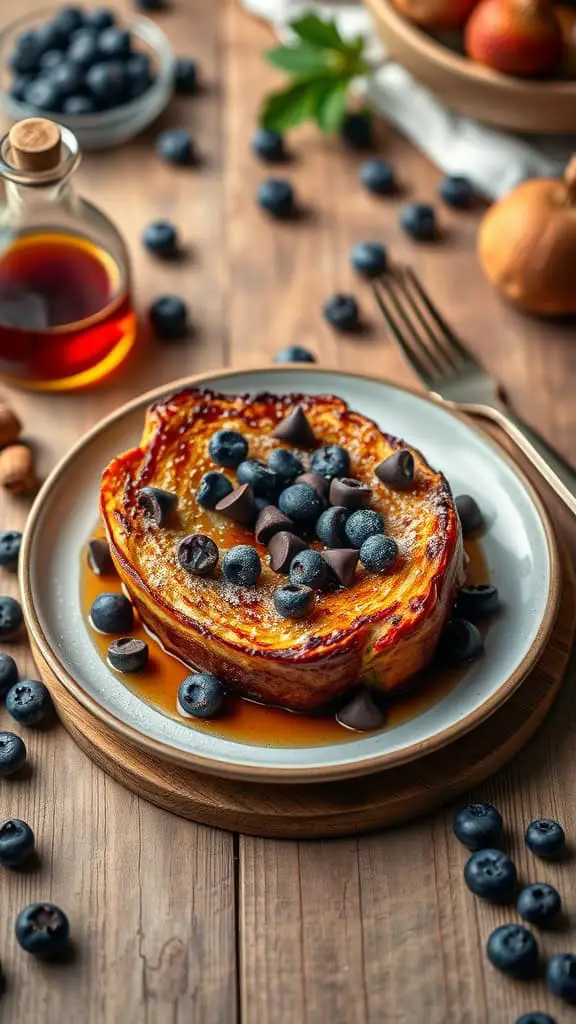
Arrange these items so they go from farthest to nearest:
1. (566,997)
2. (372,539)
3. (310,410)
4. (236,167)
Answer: (236,167) < (310,410) < (372,539) < (566,997)

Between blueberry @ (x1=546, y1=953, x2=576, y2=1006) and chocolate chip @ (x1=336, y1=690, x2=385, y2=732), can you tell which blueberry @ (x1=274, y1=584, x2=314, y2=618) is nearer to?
chocolate chip @ (x1=336, y1=690, x2=385, y2=732)

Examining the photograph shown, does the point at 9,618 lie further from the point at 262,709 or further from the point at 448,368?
the point at 448,368

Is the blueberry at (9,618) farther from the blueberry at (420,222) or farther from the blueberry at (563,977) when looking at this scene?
the blueberry at (420,222)

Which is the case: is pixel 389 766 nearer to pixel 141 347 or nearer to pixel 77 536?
pixel 77 536

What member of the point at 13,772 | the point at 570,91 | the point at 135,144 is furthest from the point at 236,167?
the point at 13,772

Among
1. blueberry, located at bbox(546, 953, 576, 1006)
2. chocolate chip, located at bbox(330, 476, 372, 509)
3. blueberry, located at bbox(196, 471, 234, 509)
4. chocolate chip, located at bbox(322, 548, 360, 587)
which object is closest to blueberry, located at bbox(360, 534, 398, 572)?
chocolate chip, located at bbox(322, 548, 360, 587)

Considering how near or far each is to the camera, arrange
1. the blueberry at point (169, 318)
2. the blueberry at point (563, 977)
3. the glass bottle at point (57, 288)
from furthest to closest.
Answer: the blueberry at point (169, 318)
the glass bottle at point (57, 288)
the blueberry at point (563, 977)

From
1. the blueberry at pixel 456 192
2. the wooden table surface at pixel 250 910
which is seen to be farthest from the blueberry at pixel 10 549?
the blueberry at pixel 456 192
